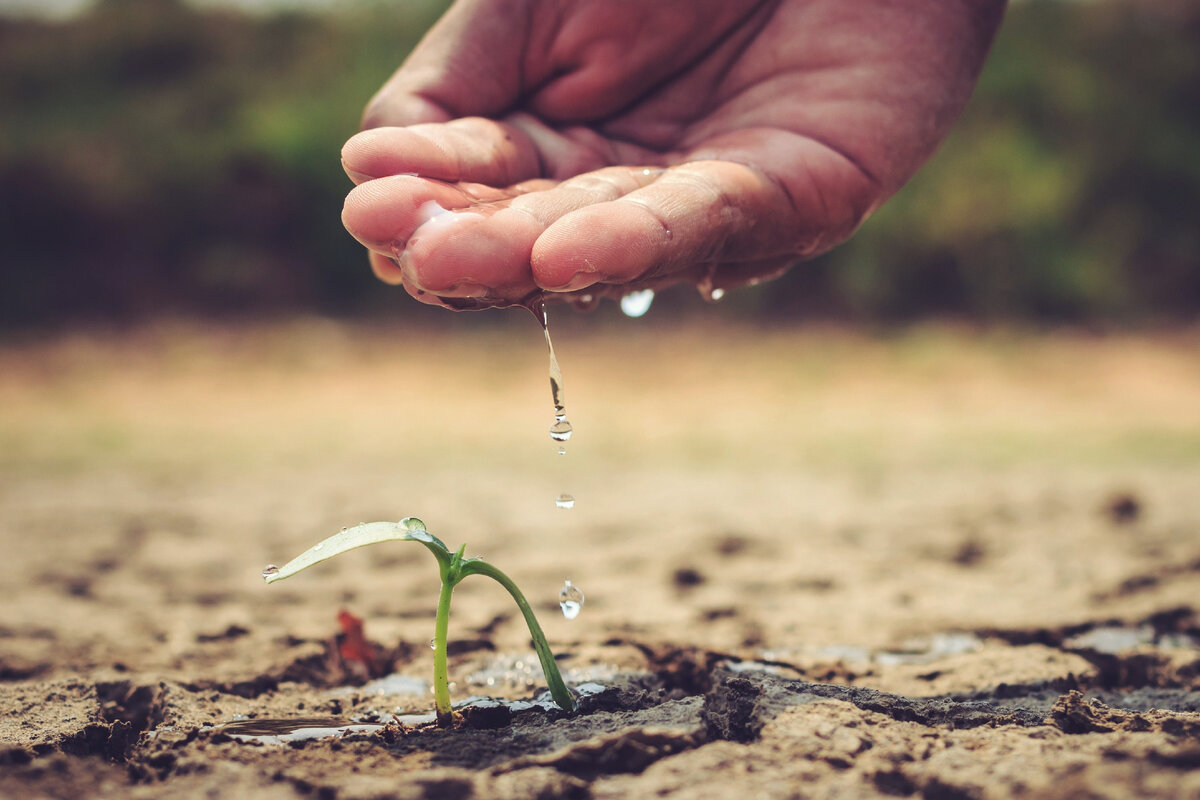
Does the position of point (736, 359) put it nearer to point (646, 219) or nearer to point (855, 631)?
point (855, 631)

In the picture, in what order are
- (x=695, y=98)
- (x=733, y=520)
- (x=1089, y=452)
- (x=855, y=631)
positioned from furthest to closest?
1. (x=1089, y=452)
2. (x=733, y=520)
3. (x=695, y=98)
4. (x=855, y=631)

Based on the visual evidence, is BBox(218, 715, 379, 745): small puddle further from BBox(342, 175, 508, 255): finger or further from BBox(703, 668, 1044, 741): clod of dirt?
BBox(342, 175, 508, 255): finger

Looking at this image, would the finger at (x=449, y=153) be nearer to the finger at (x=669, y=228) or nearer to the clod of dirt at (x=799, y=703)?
the finger at (x=669, y=228)

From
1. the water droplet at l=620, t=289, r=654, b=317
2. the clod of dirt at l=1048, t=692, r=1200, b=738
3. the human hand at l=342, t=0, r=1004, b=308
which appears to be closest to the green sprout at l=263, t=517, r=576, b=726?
the human hand at l=342, t=0, r=1004, b=308

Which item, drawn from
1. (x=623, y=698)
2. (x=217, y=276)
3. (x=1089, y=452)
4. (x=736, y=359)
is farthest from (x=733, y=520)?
(x=217, y=276)

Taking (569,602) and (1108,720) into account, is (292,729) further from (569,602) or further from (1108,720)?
(1108,720)

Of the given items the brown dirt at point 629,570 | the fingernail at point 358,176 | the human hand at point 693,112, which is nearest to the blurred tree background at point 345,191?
the brown dirt at point 629,570
